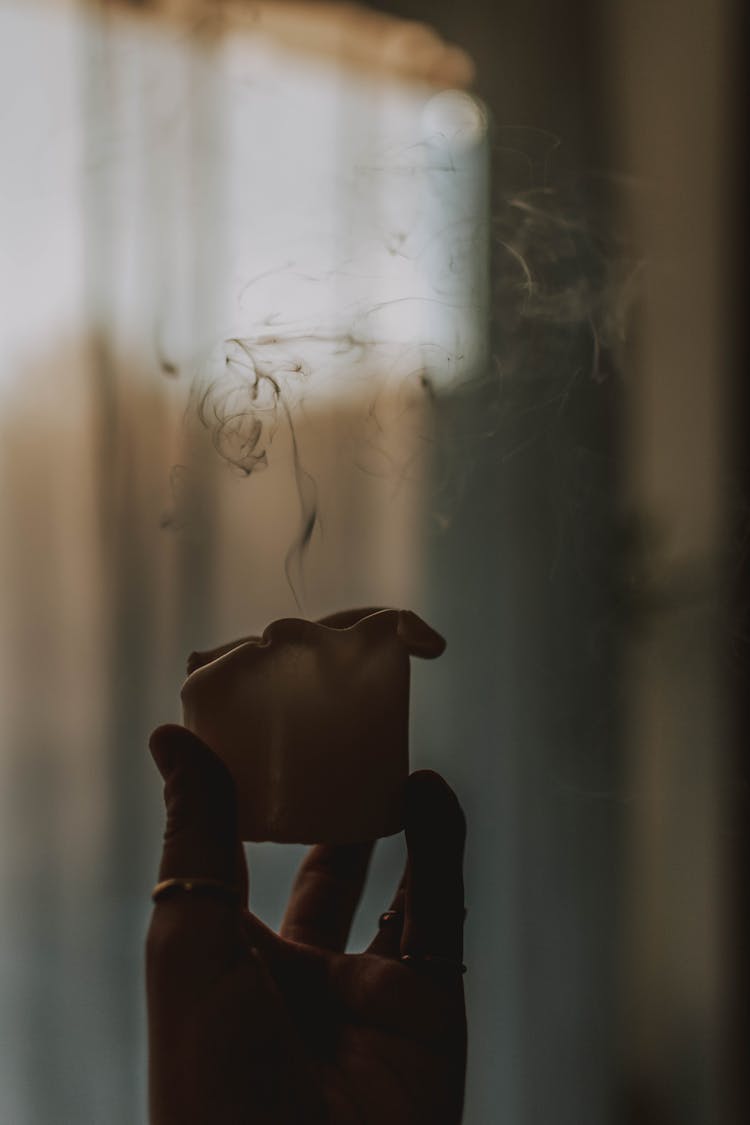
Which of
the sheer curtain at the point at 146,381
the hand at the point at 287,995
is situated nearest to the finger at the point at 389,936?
the hand at the point at 287,995

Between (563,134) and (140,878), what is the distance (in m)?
1.12

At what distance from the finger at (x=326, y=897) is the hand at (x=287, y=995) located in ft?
0.09

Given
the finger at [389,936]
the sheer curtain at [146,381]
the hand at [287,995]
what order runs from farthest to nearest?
the sheer curtain at [146,381]
the finger at [389,936]
the hand at [287,995]

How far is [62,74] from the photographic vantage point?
3.20ft

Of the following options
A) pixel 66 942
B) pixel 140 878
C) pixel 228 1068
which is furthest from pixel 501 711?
pixel 228 1068

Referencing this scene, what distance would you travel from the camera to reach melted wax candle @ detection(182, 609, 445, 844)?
0.58 metres

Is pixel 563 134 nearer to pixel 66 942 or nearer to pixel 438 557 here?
pixel 438 557

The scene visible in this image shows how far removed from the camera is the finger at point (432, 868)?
604 millimetres

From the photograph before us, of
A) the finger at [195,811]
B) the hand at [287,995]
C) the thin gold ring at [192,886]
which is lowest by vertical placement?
the hand at [287,995]

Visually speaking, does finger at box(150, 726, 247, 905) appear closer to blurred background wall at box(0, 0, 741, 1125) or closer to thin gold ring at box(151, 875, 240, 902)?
thin gold ring at box(151, 875, 240, 902)

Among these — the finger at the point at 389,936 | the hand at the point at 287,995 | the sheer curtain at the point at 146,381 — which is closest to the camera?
the hand at the point at 287,995

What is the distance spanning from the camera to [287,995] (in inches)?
24.6

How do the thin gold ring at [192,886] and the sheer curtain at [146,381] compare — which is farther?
the sheer curtain at [146,381]

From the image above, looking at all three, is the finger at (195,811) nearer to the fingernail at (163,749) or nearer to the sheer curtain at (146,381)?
the fingernail at (163,749)
